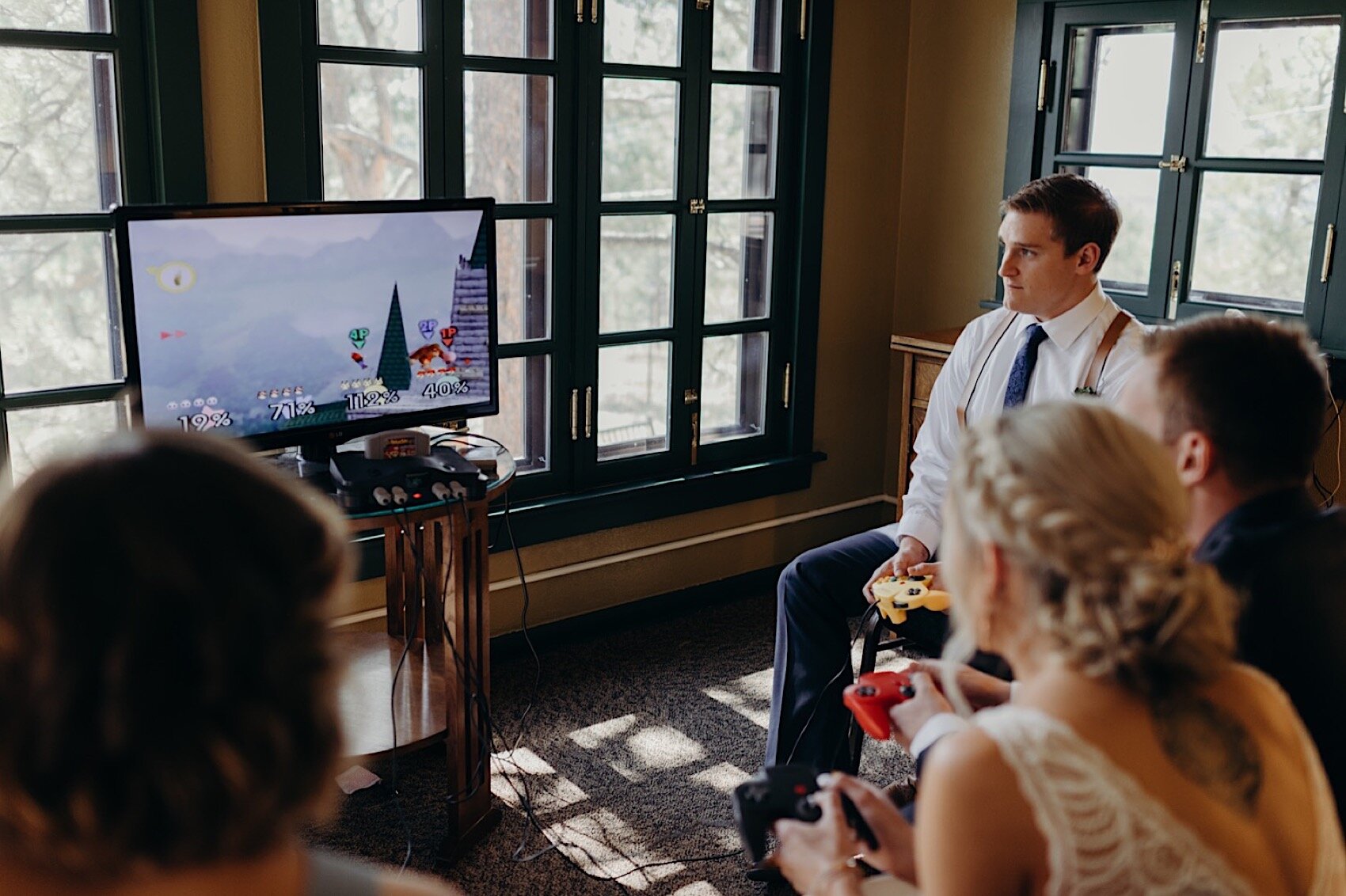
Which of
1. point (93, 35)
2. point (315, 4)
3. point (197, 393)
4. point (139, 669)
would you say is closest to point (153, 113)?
point (93, 35)

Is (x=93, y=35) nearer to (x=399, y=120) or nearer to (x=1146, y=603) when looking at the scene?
(x=399, y=120)

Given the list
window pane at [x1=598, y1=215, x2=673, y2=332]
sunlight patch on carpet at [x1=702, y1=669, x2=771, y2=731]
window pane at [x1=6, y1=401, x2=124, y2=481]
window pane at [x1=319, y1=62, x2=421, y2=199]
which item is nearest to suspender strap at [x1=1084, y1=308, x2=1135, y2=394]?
sunlight patch on carpet at [x1=702, y1=669, x2=771, y2=731]

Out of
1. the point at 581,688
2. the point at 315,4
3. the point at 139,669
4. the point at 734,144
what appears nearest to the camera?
the point at 139,669

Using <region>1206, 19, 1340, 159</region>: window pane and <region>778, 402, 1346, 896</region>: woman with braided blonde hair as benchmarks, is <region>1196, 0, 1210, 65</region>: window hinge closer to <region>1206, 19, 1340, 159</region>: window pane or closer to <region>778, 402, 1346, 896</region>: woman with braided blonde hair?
<region>1206, 19, 1340, 159</region>: window pane

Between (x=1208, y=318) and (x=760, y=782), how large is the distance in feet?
2.60

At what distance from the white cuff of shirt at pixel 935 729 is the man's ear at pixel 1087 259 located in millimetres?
1376

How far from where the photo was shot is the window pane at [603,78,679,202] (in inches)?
141

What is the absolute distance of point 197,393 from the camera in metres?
2.42

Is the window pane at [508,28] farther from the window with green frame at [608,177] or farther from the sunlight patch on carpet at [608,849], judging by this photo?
the sunlight patch on carpet at [608,849]

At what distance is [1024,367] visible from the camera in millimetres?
2910

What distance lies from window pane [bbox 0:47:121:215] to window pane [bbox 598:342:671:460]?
1378 millimetres

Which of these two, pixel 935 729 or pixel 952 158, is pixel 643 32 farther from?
pixel 935 729

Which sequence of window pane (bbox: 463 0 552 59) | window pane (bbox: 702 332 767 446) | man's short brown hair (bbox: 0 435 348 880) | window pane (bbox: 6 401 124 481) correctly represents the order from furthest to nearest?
window pane (bbox: 702 332 767 446) < window pane (bbox: 463 0 552 59) < window pane (bbox: 6 401 124 481) < man's short brown hair (bbox: 0 435 348 880)

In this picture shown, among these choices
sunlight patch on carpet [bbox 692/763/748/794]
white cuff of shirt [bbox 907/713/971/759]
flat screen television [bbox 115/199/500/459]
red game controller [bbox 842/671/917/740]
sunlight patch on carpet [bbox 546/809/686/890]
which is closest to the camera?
white cuff of shirt [bbox 907/713/971/759]
